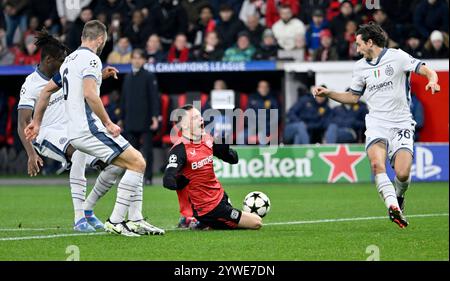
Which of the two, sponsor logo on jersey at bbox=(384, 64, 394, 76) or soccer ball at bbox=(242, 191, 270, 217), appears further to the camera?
soccer ball at bbox=(242, 191, 270, 217)

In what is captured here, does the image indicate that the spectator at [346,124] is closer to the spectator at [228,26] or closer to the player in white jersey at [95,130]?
the spectator at [228,26]

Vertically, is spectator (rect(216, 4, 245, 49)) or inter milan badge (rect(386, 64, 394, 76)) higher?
spectator (rect(216, 4, 245, 49))

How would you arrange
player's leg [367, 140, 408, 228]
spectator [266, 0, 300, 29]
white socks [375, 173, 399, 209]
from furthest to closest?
spectator [266, 0, 300, 29]
white socks [375, 173, 399, 209]
player's leg [367, 140, 408, 228]

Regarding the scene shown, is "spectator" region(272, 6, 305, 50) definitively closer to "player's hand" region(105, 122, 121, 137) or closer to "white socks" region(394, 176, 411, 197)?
"white socks" region(394, 176, 411, 197)

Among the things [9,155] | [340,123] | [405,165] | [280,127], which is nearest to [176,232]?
[405,165]

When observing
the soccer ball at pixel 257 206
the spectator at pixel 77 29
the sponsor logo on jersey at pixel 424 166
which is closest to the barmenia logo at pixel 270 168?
the sponsor logo on jersey at pixel 424 166

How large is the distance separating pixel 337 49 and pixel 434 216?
34.3 ft

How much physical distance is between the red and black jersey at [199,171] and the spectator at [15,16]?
16.1 metres

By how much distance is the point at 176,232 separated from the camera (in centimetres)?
1154

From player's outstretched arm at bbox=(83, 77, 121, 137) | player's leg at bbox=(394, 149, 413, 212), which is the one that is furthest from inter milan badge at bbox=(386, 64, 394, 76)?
player's outstretched arm at bbox=(83, 77, 121, 137)

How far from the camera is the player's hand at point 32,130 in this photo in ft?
38.3

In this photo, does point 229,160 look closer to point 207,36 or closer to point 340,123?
point 340,123

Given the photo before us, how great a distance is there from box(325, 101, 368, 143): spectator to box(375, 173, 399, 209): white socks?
1060cm

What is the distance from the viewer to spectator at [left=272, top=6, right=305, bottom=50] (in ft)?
78.3
